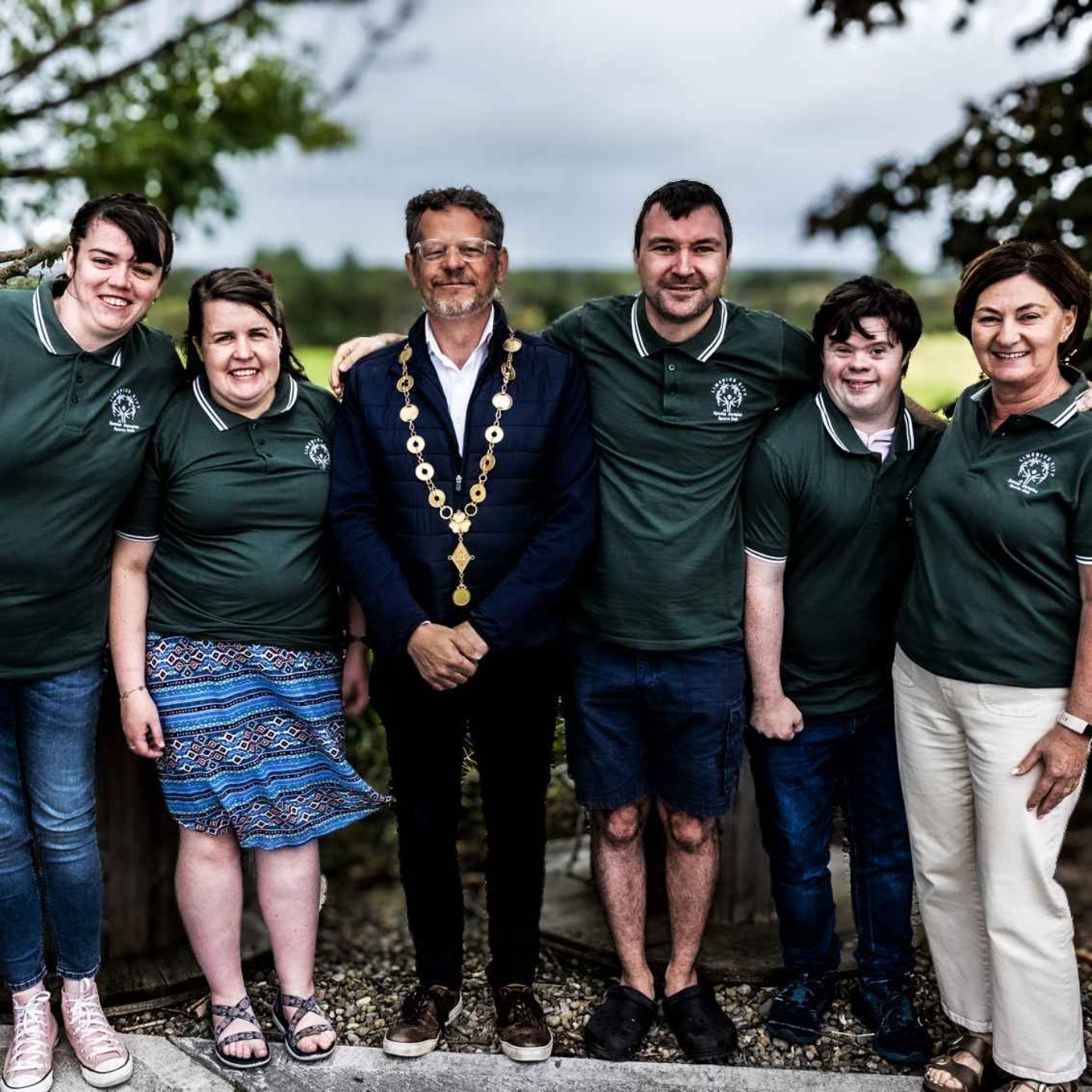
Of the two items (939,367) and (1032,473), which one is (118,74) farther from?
(1032,473)

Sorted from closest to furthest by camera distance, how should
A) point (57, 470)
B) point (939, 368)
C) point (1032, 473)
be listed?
point (1032, 473)
point (57, 470)
point (939, 368)

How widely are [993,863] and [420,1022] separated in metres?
1.56

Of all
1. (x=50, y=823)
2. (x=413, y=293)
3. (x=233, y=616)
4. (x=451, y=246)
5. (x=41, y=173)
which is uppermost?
(x=413, y=293)

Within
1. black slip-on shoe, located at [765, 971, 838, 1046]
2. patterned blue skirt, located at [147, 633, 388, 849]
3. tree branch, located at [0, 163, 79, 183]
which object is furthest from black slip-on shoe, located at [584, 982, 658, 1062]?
tree branch, located at [0, 163, 79, 183]

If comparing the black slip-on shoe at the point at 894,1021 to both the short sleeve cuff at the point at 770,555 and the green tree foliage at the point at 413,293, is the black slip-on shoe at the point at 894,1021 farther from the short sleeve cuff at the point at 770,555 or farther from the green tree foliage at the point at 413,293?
the green tree foliage at the point at 413,293

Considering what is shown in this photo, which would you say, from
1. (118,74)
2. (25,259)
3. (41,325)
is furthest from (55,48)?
(41,325)

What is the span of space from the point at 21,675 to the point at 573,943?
199cm

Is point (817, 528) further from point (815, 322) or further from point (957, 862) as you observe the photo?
point (957, 862)

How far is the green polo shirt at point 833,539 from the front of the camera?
10.5ft

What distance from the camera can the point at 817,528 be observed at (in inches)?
128

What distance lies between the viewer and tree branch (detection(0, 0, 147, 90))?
7.07 metres

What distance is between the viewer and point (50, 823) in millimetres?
3203

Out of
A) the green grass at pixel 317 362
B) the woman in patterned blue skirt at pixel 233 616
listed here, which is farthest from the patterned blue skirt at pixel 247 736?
the green grass at pixel 317 362

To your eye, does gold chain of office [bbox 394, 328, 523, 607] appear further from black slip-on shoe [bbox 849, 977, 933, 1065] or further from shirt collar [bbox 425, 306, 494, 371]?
black slip-on shoe [bbox 849, 977, 933, 1065]
